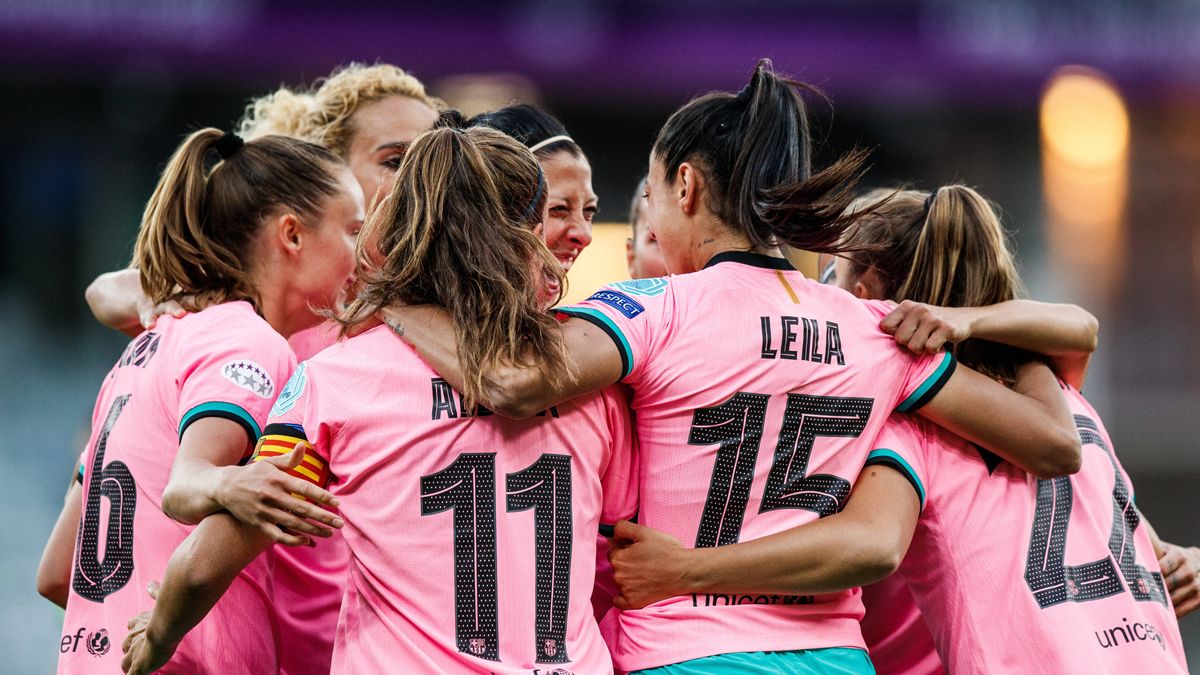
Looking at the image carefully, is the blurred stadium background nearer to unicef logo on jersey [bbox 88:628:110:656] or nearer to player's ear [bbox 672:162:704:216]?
unicef logo on jersey [bbox 88:628:110:656]

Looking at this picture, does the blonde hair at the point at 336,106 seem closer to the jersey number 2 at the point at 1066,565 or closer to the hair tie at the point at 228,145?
the hair tie at the point at 228,145

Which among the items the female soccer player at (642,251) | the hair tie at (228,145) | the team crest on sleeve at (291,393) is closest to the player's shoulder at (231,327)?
the team crest on sleeve at (291,393)

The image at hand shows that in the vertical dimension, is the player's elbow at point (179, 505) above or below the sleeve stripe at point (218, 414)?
below

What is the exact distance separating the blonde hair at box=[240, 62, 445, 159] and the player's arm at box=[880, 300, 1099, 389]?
217cm

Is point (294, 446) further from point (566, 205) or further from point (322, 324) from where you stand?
point (566, 205)

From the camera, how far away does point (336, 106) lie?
4277mm

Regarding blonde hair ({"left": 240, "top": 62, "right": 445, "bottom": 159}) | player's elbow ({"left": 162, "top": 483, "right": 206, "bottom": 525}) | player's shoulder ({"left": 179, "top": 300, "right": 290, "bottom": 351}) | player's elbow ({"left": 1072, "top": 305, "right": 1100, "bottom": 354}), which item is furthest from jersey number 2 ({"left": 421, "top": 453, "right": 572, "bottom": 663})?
blonde hair ({"left": 240, "top": 62, "right": 445, "bottom": 159})

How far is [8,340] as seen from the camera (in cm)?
1089

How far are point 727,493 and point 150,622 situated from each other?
1.20m

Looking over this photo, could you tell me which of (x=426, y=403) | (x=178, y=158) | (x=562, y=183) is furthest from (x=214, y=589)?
(x=562, y=183)

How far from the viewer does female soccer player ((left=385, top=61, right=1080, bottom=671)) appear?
251cm

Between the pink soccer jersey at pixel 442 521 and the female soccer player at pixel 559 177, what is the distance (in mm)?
1052

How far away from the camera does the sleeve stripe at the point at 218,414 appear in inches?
105

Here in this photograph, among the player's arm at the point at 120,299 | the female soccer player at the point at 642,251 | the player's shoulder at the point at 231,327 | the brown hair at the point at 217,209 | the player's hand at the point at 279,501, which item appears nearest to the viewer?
the player's hand at the point at 279,501
